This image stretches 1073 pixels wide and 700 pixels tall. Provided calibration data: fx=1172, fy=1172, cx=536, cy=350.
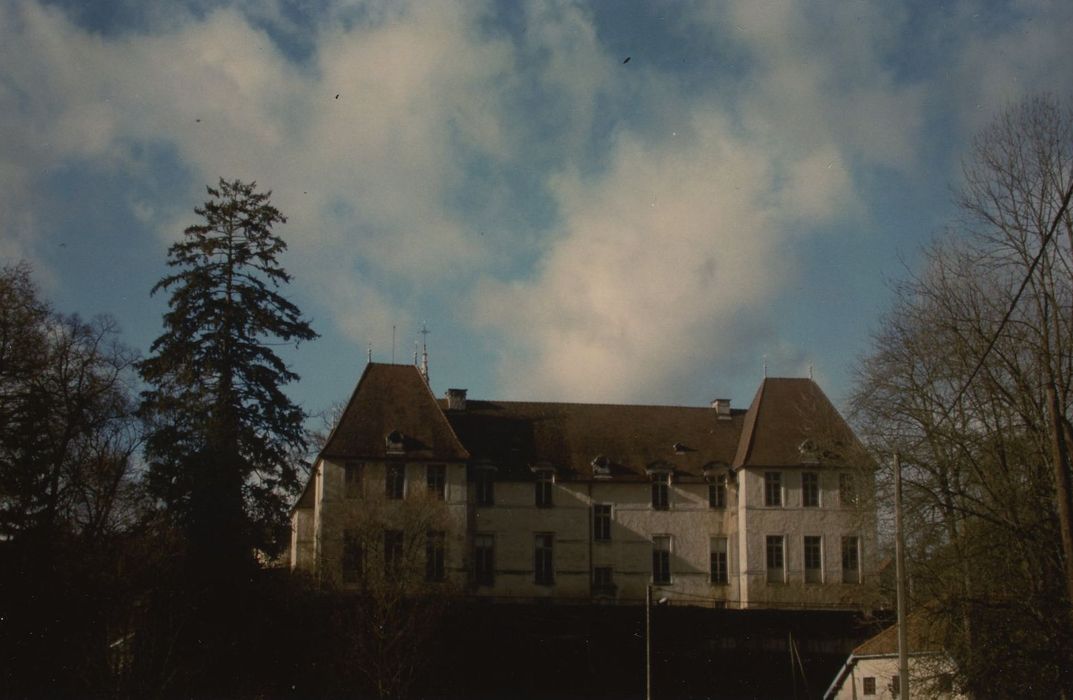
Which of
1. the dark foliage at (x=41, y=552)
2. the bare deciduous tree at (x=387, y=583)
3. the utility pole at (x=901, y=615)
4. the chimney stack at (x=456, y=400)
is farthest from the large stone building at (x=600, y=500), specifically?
the utility pole at (x=901, y=615)

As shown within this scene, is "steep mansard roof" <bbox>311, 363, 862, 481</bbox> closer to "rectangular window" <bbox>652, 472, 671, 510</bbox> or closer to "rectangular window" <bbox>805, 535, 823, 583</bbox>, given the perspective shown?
"rectangular window" <bbox>652, 472, 671, 510</bbox>

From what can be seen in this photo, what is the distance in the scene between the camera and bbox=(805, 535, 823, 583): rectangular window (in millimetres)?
54156

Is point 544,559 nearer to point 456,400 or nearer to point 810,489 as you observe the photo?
point 456,400

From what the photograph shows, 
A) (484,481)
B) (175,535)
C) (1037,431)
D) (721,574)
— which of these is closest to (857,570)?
(721,574)

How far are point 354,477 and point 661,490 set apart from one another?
1493 centimetres

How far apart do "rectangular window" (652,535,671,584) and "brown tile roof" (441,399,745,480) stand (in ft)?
10.5

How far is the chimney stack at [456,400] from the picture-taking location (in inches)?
2336

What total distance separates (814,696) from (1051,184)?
25.2m

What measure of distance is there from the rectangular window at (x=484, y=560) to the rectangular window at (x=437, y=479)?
3.16 meters

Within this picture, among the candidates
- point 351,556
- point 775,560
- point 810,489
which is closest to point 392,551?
point 351,556

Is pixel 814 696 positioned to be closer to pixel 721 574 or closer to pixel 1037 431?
pixel 721 574

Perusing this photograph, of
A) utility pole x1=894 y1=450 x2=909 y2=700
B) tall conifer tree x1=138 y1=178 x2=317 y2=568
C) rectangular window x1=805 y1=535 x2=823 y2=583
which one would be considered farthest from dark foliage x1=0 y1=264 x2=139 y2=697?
rectangular window x1=805 y1=535 x2=823 y2=583

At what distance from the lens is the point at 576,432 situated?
59.2m

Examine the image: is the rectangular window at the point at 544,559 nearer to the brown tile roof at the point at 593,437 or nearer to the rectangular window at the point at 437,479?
the brown tile roof at the point at 593,437
